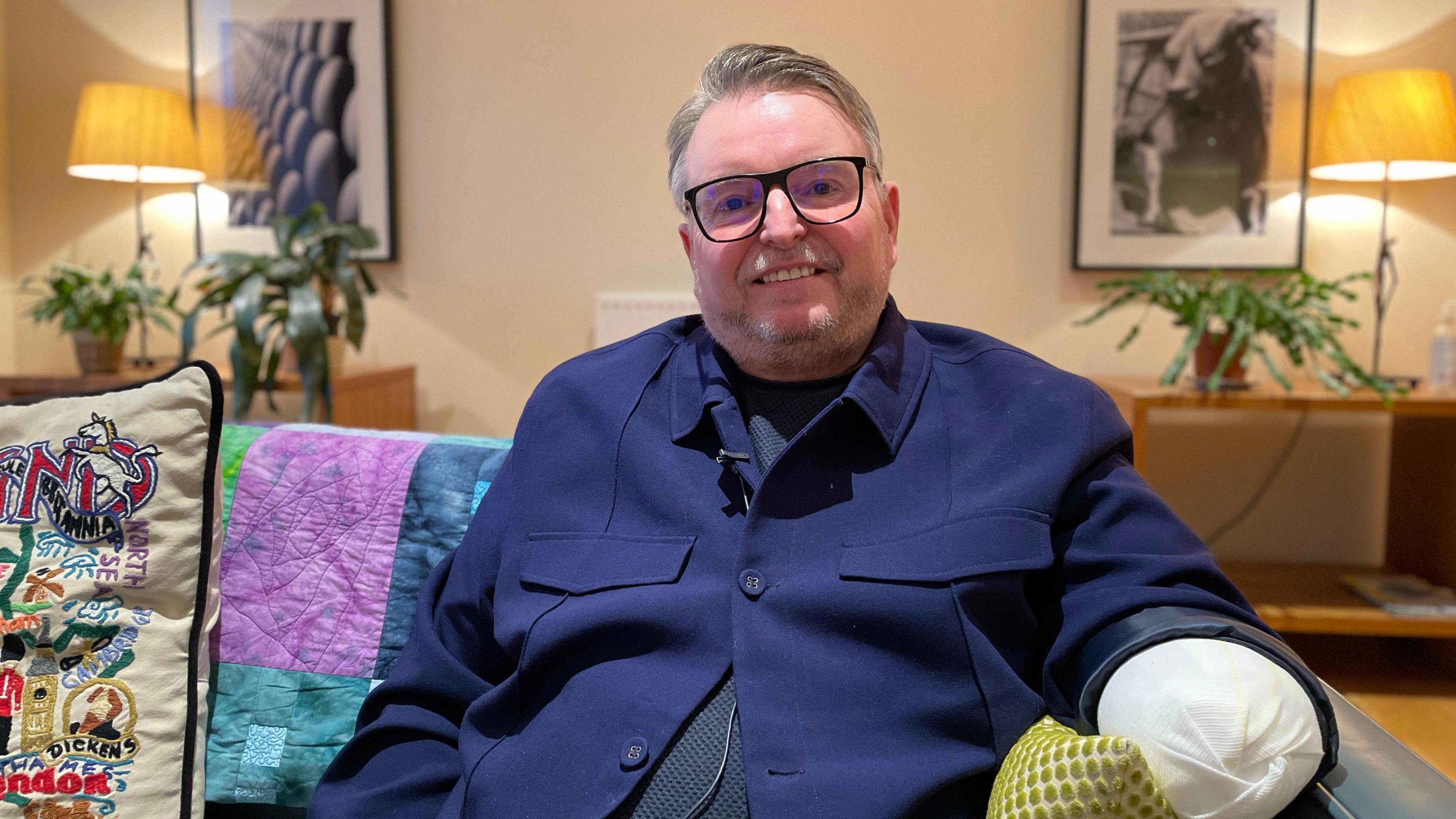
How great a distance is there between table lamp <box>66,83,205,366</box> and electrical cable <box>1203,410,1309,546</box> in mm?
3476

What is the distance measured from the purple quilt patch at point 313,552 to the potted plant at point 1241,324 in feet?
5.86

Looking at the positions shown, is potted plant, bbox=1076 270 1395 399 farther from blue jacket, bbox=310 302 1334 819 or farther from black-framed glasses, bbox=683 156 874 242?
blue jacket, bbox=310 302 1334 819

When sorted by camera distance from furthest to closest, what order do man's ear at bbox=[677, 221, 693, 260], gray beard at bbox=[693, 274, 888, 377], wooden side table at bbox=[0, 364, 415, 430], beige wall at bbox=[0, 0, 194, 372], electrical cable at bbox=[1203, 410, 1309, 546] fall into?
beige wall at bbox=[0, 0, 194, 372] < electrical cable at bbox=[1203, 410, 1309, 546] < wooden side table at bbox=[0, 364, 415, 430] < man's ear at bbox=[677, 221, 693, 260] < gray beard at bbox=[693, 274, 888, 377]

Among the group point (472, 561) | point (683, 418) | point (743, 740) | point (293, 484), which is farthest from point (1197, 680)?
point (293, 484)

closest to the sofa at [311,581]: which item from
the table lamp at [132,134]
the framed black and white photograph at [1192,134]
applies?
the table lamp at [132,134]

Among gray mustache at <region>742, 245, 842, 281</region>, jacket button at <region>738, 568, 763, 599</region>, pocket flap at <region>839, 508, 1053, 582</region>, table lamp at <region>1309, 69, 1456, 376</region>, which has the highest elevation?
table lamp at <region>1309, 69, 1456, 376</region>

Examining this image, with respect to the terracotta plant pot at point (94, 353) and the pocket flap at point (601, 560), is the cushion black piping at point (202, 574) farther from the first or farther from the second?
the terracotta plant pot at point (94, 353)

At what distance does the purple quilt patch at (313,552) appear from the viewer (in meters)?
1.18

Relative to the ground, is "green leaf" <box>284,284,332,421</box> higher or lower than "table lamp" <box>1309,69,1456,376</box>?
lower

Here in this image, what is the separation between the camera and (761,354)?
1.12 meters

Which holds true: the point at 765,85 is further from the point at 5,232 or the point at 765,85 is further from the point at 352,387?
the point at 5,232

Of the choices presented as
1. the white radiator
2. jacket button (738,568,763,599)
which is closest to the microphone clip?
jacket button (738,568,763,599)

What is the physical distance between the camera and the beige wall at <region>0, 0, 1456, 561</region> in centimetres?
281

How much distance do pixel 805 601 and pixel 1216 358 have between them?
6.16 feet
